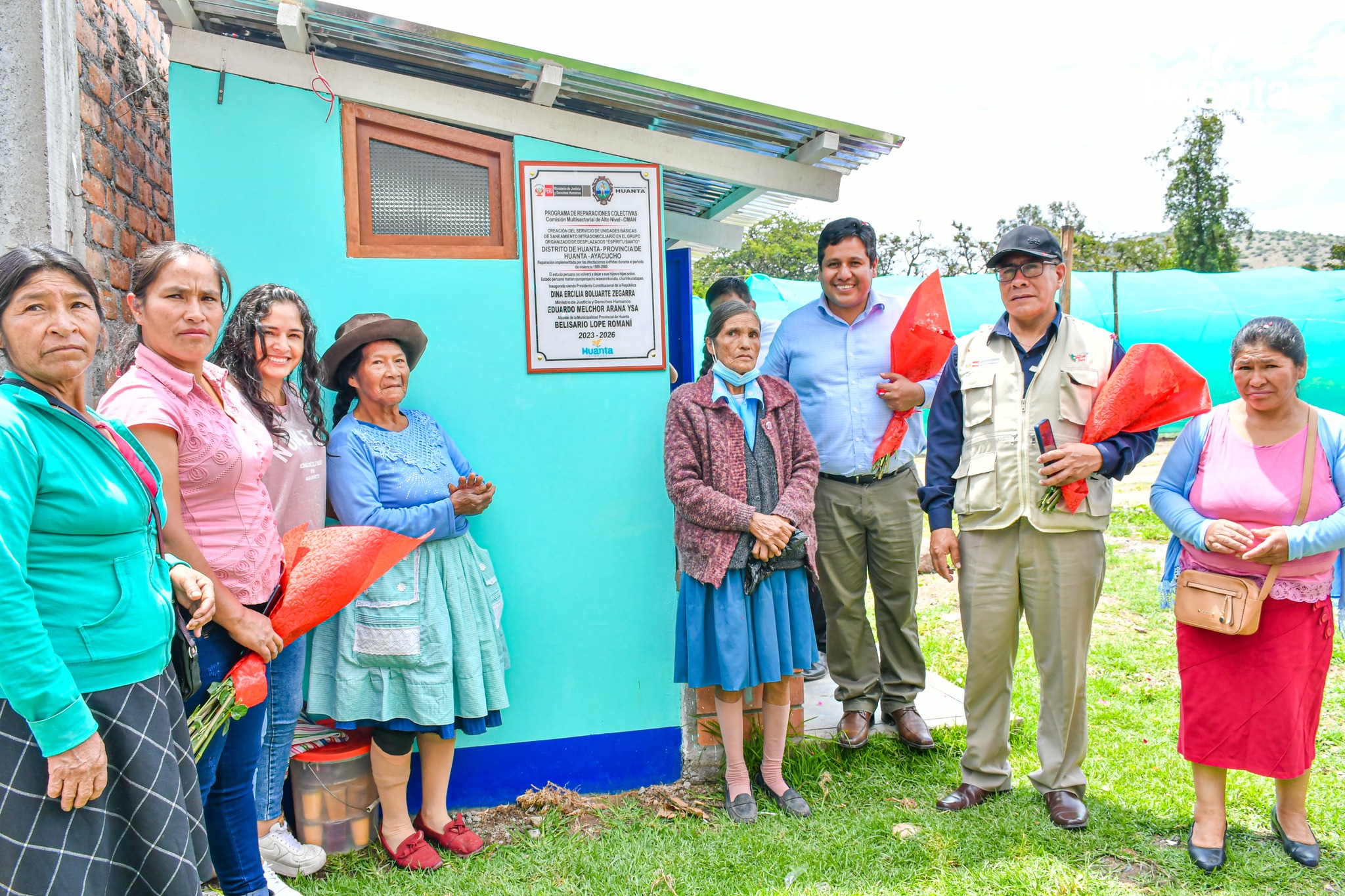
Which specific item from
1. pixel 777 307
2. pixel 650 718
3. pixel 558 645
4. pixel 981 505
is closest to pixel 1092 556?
pixel 981 505

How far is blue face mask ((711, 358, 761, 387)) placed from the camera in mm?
3541

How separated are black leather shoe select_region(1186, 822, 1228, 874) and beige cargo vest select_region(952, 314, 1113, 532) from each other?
3.91 feet

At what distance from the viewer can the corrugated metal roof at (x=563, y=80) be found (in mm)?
3113

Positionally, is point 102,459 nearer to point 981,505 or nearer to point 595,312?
point 595,312

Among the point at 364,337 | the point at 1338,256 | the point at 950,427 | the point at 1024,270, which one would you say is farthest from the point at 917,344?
the point at 1338,256

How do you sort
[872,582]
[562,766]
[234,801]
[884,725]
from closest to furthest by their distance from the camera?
1. [234,801]
2. [562,766]
3. [872,582]
4. [884,725]

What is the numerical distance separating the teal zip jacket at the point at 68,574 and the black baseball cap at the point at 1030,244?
2.91m

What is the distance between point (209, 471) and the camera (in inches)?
92.7

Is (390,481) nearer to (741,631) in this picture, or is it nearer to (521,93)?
(741,631)

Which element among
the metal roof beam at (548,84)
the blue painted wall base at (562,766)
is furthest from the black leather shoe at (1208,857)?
the metal roof beam at (548,84)

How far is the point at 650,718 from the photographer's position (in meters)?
3.84

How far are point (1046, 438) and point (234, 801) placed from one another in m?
3.04

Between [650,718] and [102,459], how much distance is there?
256cm

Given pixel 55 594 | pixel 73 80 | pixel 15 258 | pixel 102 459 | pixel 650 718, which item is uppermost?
pixel 73 80
